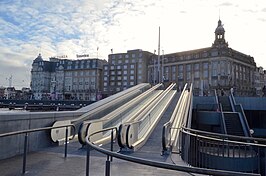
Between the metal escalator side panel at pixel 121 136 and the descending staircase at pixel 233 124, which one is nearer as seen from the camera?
the metal escalator side panel at pixel 121 136

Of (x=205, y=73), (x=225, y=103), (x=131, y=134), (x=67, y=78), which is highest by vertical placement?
(x=67, y=78)

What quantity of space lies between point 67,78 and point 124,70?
31.3m

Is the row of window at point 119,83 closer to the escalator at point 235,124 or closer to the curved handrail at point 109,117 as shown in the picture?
the escalator at point 235,124

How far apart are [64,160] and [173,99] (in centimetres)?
1564

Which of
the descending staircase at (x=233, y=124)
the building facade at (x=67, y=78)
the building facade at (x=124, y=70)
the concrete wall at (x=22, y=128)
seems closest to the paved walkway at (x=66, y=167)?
the concrete wall at (x=22, y=128)

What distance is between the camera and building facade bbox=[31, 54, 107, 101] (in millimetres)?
119875

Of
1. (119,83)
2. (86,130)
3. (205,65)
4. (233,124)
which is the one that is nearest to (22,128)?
(86,130)

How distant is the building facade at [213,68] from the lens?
8794cm

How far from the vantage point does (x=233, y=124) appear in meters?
25.8

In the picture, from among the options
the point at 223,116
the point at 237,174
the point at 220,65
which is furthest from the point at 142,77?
the point at 237,174

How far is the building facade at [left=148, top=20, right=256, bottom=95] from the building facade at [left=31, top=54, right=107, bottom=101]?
26616 mm

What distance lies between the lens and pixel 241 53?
101938 millimetres

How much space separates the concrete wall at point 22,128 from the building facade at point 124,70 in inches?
3942

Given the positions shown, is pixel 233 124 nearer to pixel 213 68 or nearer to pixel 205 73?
pixel 213 68
